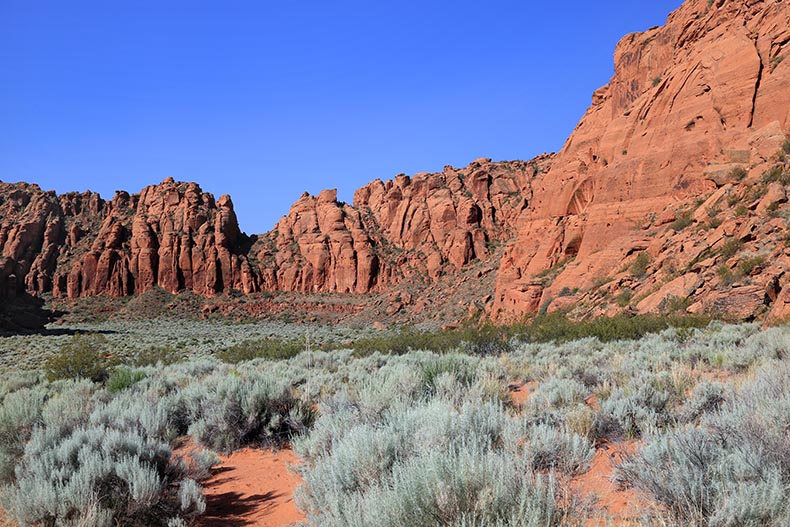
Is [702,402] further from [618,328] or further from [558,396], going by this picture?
[618,328]

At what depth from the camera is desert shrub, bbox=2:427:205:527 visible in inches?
160

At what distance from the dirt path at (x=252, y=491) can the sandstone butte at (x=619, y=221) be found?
15362 mm

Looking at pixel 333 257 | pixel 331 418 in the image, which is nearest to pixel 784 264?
pixel 331 418

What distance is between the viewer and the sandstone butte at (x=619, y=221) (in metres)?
21.3

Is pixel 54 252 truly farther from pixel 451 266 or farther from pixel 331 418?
pixel 331 418

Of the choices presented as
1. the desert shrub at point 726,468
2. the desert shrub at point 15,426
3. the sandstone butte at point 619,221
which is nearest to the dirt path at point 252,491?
the desert shrub at point 15,426

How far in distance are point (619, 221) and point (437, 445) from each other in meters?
31.5

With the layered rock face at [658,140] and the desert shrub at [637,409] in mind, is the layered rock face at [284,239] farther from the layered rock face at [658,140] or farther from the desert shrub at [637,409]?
the desert shrub at [637,409]

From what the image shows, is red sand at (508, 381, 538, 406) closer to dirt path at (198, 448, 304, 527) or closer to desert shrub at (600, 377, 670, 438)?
desert shrub at (600, 377, 670, 438)

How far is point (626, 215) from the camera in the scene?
102 feet

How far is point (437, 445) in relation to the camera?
12.2 ft

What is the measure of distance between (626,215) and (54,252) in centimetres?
10039

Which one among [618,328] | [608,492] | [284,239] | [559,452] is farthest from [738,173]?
[284,239]

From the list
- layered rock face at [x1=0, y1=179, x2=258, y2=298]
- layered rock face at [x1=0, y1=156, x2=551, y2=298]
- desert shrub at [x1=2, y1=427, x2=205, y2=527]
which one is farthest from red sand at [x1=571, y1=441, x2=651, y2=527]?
layered rock face at [x1=0, y1=179, x2=258, y2=298]
